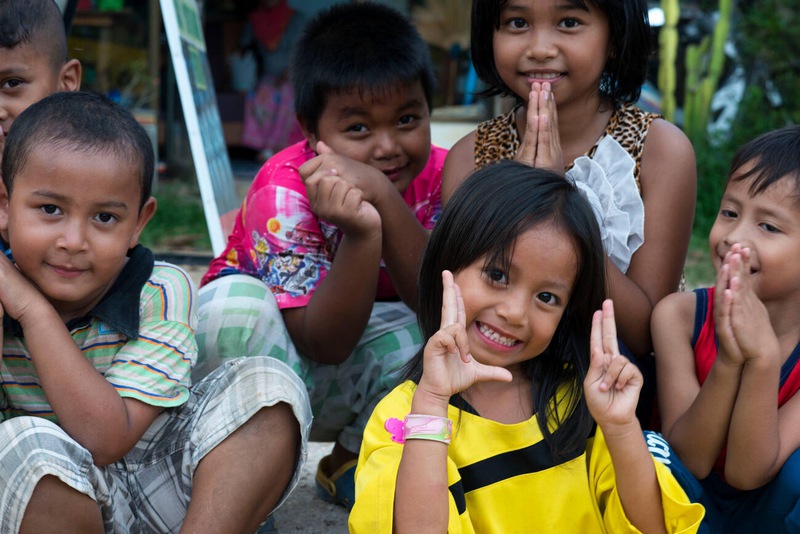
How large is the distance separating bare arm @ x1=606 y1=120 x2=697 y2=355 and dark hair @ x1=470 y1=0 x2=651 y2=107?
0.55 feet

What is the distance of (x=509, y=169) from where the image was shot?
2.03 metres

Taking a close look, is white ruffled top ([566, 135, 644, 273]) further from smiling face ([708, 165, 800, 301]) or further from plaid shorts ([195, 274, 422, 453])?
plaid shorts ([195, 274, 422, 453])

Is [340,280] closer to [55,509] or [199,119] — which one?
[55,509]

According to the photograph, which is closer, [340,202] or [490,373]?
[490,373]

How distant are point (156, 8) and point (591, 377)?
7.28 meters

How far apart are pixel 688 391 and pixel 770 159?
54cm

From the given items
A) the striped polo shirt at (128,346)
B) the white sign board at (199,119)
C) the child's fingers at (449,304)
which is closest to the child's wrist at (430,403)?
the child's fingers at (449,304)

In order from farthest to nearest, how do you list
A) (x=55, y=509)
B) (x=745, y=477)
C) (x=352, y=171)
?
(x=352, y=171) → (x=745, y=477) → (x=55, y=509)

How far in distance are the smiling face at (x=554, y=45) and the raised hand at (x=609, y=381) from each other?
88 centimetres

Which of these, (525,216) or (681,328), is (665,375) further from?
(525,216)

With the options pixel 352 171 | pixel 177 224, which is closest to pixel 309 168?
pixel 352 171

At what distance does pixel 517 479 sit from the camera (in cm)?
194

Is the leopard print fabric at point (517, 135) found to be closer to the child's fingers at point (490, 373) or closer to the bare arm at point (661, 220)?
the bare arm at point (661, 220)

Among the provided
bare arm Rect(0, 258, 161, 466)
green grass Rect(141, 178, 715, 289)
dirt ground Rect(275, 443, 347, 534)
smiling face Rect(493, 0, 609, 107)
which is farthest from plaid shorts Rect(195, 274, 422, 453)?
green grass Rect(141, 178, 715, 289)
